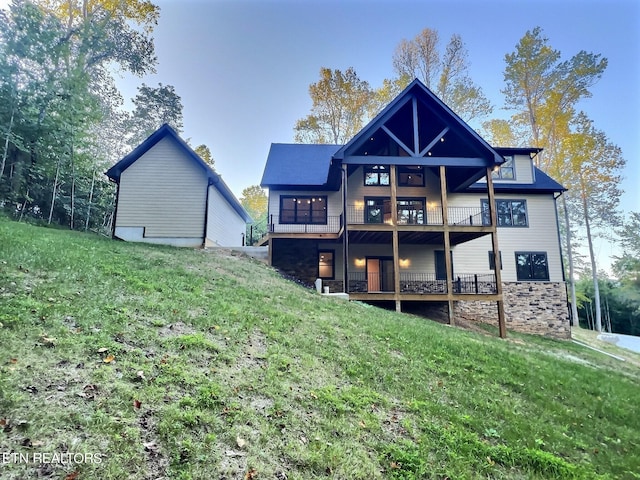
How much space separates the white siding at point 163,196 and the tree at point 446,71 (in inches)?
736

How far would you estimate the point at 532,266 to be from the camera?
17.6 meters

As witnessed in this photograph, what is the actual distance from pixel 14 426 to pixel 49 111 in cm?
1965

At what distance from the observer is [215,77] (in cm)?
3278

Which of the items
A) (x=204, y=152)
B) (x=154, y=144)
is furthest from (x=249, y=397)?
(x=204, y=152)

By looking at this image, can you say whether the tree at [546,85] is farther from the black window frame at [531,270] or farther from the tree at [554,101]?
the black window frame at [531,270]

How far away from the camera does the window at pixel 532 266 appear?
688 inches

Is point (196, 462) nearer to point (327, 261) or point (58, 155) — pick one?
point (327, 261)

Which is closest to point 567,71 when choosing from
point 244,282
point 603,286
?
point 603,286

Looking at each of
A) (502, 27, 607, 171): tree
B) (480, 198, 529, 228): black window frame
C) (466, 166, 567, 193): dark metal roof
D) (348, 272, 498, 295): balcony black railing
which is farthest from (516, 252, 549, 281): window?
(502, 27, 607, 171): tree

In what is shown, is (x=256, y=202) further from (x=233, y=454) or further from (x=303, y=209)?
(x=233, y=454)

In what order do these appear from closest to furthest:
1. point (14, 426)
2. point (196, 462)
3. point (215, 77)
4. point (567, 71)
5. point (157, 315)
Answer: point (14, 426) → point (196, 462) → point (157, 315) → point (567, 71) → point (215, 77)

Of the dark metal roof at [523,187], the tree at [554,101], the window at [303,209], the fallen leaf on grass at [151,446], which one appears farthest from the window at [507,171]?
the fallen leaf on grass at [151,446]

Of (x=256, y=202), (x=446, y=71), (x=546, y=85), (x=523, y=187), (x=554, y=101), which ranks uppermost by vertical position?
(x=446, y=71)

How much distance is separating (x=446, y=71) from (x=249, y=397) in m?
28.2
